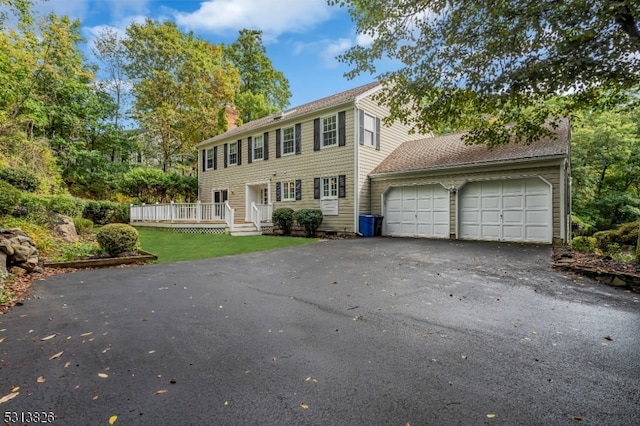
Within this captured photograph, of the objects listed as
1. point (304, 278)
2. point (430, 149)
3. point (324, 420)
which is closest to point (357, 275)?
point (304, 278)

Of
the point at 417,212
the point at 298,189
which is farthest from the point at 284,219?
the point at 417,212

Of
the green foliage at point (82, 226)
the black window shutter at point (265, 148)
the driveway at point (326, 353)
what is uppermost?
the black window shutter at point (265, 148)

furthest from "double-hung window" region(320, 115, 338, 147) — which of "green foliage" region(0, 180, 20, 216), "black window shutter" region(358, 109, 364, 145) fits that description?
"green foliage" region(0, 180, 20, 216)

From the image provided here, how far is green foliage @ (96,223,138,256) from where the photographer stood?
753 cm

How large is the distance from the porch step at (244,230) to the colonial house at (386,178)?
6 centimetres

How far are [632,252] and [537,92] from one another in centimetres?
484

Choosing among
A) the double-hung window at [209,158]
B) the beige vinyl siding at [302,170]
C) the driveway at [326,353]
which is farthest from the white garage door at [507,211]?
the double-hung window at [209,158]

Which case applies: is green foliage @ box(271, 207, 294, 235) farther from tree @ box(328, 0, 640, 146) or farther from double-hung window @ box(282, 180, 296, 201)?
tree @ box(328, 0, 640, 146)

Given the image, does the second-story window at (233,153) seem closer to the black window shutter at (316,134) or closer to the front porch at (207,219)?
the front porch at (207,219)

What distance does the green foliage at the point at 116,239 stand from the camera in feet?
24.7

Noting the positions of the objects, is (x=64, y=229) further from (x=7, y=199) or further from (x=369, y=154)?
(x=369, y=154)

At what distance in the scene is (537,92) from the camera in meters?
5.59

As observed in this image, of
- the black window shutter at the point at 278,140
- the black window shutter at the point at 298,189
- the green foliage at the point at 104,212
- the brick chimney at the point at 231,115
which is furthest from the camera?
the brick chimney at the point at 231,115

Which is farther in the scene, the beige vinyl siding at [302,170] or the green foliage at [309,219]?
the green foliage at [309,219]
